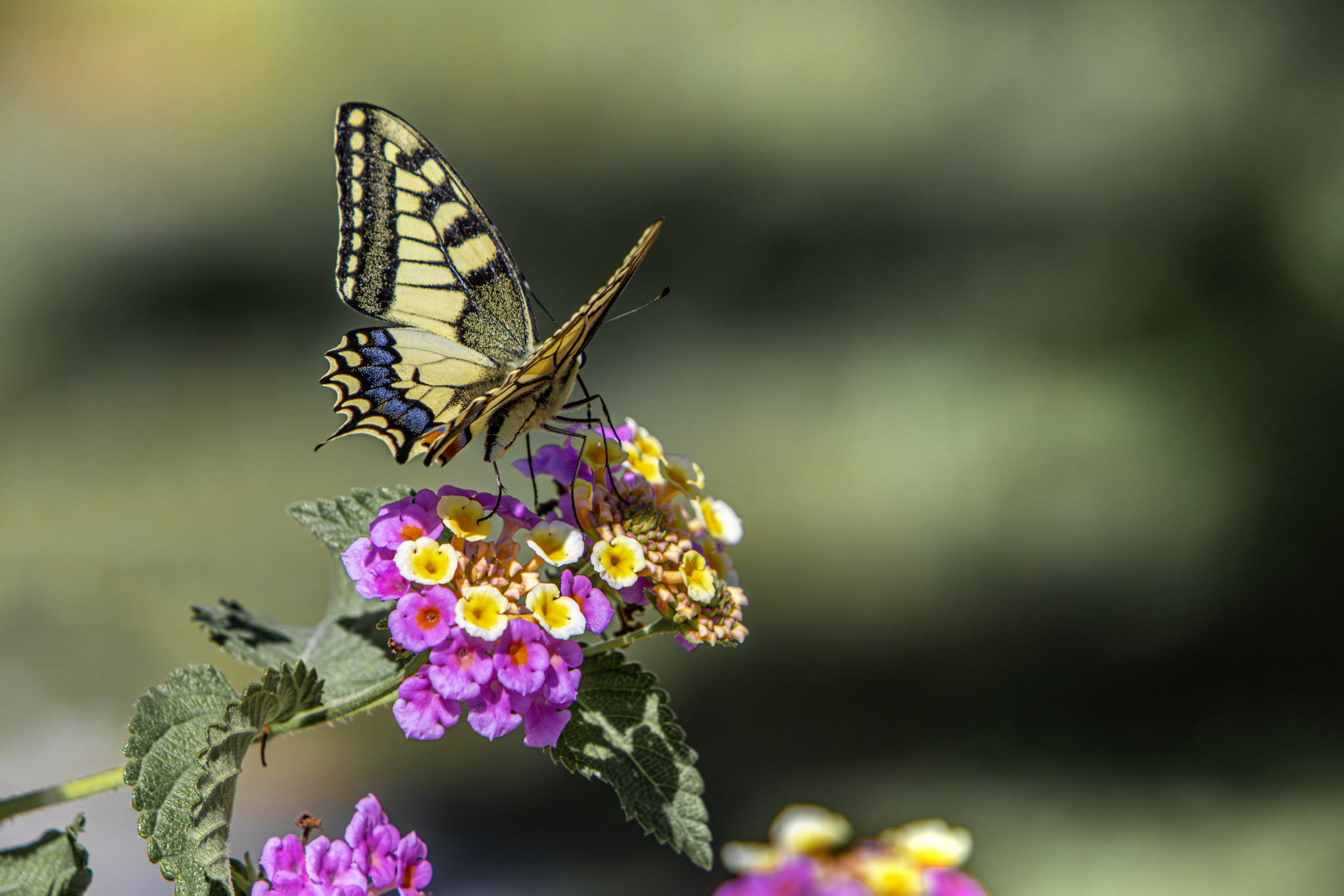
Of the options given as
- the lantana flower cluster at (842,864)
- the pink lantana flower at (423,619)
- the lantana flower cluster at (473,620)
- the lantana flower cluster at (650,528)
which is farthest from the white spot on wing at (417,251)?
the lantana flower cluster at (842,864)

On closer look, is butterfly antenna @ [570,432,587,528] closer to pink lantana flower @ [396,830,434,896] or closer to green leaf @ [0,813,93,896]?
pink lantana flower @ [396,830,434,896]

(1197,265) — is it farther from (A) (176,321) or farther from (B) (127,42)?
(B) (127,42)

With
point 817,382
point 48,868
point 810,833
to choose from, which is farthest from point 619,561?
point 817,382

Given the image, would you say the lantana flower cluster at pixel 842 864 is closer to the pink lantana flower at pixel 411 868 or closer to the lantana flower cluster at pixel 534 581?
the lantana flower cluster at pixel 534 581

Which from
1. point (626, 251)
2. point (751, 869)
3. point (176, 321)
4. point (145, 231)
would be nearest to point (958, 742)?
point (626, 251)

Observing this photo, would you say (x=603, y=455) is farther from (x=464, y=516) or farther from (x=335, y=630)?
(x=335, y=630)
